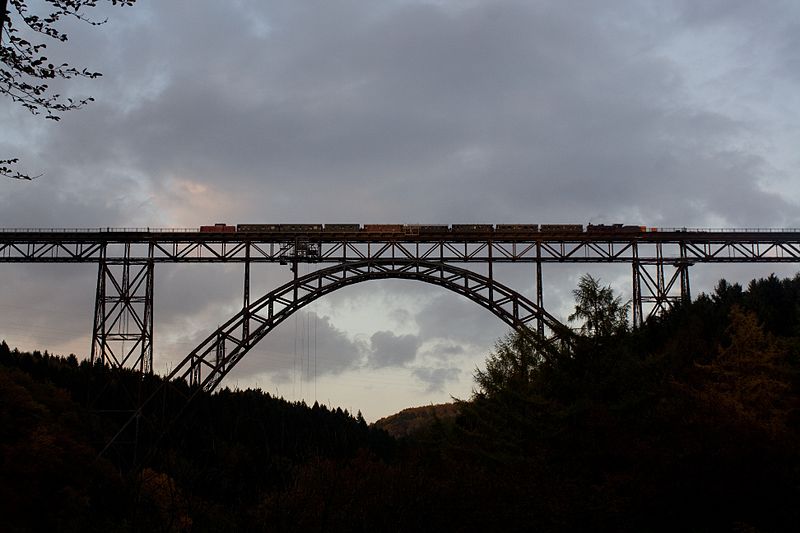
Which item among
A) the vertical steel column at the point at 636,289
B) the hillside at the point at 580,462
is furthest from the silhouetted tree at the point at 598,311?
the vertical steel column at the point at 636,289

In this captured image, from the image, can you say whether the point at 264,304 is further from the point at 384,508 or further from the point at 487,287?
the point at 384,508

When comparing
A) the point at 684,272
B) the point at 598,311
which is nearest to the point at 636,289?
the point at 684,272

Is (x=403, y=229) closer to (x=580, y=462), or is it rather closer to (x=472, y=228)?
(x=472, y=228)

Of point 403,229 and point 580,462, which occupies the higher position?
point 403,229

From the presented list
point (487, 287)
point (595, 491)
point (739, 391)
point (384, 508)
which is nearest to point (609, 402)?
point (595, 491)

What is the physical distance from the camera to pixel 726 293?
5406cm

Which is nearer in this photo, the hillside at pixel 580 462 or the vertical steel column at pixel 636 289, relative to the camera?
the hillside at pixel 580 462

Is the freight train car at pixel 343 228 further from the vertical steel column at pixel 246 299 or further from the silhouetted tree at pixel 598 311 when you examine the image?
the silhouetted tree at pixel 598 311

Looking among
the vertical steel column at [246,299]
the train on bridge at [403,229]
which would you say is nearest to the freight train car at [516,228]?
the train on bridge at [403,229]

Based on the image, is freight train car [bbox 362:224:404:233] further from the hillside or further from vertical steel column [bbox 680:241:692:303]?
vertical steel column [bbox 680:241:692:303]

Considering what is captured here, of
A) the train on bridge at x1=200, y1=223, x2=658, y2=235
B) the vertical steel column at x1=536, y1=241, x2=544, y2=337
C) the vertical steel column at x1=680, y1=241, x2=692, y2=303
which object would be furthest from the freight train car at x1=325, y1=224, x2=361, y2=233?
the vertical steel column at x1=680, y1=241, x2=692, y2=303

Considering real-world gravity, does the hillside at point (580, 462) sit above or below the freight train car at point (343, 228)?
below

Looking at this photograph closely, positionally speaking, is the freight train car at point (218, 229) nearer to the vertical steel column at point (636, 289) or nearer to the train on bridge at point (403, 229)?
the train on bridge at point (403, 229)

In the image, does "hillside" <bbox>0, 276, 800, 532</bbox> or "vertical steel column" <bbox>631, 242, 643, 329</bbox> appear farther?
"vertical steel column" <bbox>631, 242, 643, 329</bbox>
